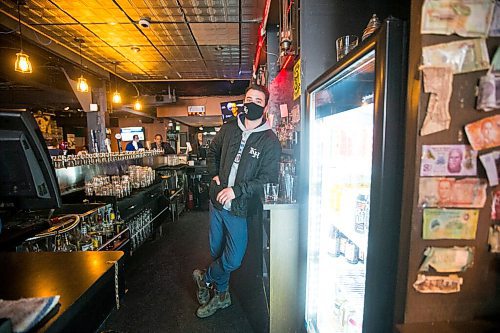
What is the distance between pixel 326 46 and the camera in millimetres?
1762

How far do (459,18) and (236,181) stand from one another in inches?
67.9

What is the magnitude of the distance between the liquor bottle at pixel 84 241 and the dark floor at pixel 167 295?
616 mm

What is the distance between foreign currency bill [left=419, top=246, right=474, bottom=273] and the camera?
81 cm

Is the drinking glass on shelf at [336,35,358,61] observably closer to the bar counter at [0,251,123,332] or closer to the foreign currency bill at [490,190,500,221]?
the foreign currency bill at [490,190,500,221]

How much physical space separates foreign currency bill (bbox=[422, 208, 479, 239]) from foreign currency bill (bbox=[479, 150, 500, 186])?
10 cm

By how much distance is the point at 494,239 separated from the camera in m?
0.80

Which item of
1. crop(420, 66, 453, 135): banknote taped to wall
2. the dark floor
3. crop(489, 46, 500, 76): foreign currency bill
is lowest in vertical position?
the dark floor

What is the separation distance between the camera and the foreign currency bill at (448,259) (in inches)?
31.8

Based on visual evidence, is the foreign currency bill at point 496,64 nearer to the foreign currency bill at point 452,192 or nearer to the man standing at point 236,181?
the foreign currency bill at point 452,192

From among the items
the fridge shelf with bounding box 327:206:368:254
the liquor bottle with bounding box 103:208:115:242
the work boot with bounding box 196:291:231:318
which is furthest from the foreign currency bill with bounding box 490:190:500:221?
the liquor bottle with bounding box 103:208:115:242

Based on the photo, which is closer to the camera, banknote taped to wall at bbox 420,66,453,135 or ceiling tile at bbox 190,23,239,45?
banknote taped to wall at bbox 420,66,453,135

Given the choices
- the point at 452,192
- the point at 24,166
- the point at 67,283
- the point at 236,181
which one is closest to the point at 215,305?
the point at 236,181

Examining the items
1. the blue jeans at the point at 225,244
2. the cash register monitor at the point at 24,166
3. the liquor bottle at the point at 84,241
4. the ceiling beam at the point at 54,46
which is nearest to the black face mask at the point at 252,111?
the blue jeans at the point at 225,244

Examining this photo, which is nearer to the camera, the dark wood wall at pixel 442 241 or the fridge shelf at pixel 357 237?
the dark wood wall at pixel 442 241
